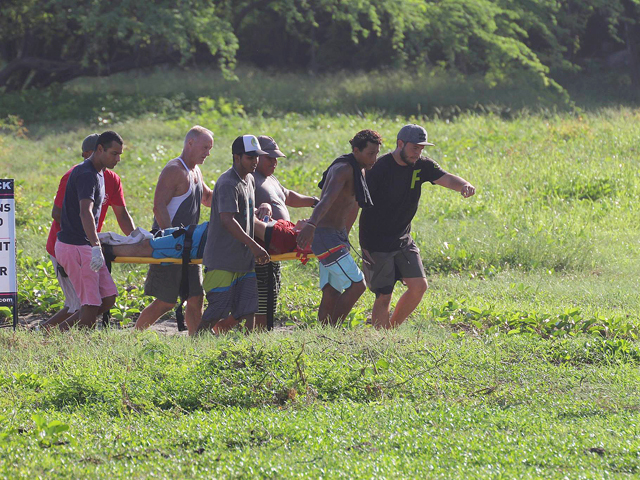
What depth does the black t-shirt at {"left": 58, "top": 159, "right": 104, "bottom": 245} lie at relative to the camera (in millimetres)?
6863

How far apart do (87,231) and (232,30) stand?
1898cm

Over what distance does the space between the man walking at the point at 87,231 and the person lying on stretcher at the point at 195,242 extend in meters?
0.27

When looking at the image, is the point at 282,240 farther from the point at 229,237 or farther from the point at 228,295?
the point at 228,295

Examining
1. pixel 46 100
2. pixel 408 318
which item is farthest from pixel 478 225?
pixel 46 100

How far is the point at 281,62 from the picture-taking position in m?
35.8

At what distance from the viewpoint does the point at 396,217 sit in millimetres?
7441

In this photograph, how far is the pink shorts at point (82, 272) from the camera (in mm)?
7062

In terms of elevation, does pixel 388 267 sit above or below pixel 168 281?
above

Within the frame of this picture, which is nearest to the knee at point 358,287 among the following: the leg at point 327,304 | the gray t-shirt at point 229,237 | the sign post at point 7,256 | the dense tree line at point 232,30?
the leg at point 327,304

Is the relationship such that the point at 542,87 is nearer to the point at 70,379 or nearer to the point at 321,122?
the point at 321,122

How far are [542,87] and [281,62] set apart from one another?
12.4m

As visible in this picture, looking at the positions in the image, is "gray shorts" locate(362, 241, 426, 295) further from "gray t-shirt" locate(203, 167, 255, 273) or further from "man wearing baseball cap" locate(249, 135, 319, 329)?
"gray t-shirt" locate(203, 167, 255, 273)

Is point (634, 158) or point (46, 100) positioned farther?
point (46, 100)

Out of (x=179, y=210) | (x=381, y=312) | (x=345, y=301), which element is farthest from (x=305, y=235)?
(x=179, y=210)
